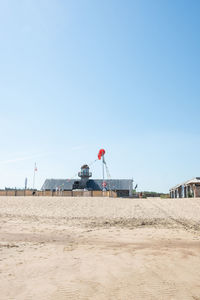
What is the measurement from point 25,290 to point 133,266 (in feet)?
8.07

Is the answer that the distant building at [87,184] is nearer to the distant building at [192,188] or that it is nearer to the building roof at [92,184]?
the building roof at [92,184]

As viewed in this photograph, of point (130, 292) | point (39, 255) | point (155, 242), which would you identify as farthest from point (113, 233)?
point (130, 292)

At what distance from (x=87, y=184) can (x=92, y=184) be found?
160 centimetres

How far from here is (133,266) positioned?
16.4 ft

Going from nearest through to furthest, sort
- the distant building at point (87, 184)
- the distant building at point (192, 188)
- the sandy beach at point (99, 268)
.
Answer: the sandy beach at point (99, 268), the distant building at point (192, 188), the distant building at point (87, 184)

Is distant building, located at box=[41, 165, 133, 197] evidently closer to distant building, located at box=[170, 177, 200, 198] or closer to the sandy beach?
distant building, located at box=[170, 177, 200, 198]

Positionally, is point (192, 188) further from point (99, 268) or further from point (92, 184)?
point (92, 184)

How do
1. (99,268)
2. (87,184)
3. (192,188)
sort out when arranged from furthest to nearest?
1. (87,184)
2. (192,188)
3. (99,268)

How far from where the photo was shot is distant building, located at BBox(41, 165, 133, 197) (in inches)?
2562

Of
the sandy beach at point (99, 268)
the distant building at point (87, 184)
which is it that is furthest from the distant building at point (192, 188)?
the distant building at point (87, 184)

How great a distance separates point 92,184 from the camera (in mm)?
67000

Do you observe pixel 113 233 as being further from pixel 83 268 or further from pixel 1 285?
pixel 1 285

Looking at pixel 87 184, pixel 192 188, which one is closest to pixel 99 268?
pixel 192 188

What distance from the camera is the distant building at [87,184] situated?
65.1 metres
